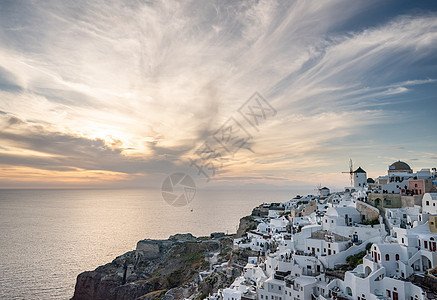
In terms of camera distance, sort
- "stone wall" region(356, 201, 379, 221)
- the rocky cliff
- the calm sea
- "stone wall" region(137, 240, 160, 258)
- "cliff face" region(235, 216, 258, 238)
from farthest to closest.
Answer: "stone wall" region(137, 240, 160, 258) → the calm sea → "cliff face" region(235, 216, 258, 238) → the rocky cliff → "stone wall" region(356, 201, 379, 221)

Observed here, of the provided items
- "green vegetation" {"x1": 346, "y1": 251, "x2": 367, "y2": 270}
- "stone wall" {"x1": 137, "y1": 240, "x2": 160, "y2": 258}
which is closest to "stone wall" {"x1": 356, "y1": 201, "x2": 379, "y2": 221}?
"green vegetation" {"x1": 346, "y1": 251, "x2": 367, "y2": 270}

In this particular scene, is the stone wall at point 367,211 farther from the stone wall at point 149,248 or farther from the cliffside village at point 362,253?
the stone wall at point 149,248

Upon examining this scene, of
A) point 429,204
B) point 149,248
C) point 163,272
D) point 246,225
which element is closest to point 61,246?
point 149,248

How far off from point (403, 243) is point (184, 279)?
41.3m

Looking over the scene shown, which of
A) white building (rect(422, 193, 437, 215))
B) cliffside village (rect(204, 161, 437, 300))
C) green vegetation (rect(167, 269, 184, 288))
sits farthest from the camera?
green vegetation (rect(167, 269, 184, 288))

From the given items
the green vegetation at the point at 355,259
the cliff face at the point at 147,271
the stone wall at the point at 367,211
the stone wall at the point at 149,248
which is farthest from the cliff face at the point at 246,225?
the green vegetation at the point at 355,259

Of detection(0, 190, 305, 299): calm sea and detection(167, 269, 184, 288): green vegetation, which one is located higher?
detection(167, 269, 184, 288): green vegetation

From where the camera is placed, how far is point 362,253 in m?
29.6

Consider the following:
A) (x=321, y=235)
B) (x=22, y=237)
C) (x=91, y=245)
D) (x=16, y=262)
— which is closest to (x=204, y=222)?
(x=91, y=245)

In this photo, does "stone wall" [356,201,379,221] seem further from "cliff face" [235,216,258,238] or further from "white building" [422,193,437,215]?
"cliff face" [235,216,258,238]

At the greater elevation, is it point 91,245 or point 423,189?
point 423,189

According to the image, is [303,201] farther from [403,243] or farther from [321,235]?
[403,243]

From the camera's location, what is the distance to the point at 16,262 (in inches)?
2918

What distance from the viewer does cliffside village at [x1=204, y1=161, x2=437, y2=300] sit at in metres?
24.2
